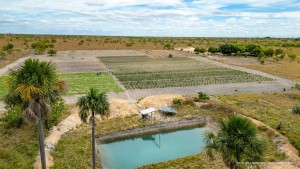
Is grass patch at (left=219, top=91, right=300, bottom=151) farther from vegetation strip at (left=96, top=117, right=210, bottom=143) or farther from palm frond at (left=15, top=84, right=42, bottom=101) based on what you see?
palm frond at (left=15, top=84, right=42, bottom=101)

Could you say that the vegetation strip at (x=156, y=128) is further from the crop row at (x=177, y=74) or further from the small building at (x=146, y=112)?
the crop row at (x=177, y=74)

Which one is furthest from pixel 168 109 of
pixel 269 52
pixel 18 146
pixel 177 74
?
pixel 269 52

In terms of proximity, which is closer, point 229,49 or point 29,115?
point 29,115

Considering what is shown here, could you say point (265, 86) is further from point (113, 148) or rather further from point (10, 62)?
point (10, 62)

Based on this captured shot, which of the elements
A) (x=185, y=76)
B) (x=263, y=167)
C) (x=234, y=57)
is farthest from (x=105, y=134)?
(x=234, y=57)

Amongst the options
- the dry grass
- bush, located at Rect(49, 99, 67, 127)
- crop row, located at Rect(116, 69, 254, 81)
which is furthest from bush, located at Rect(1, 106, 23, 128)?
the dry grass

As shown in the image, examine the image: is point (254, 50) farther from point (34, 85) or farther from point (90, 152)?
point (34, 85)
